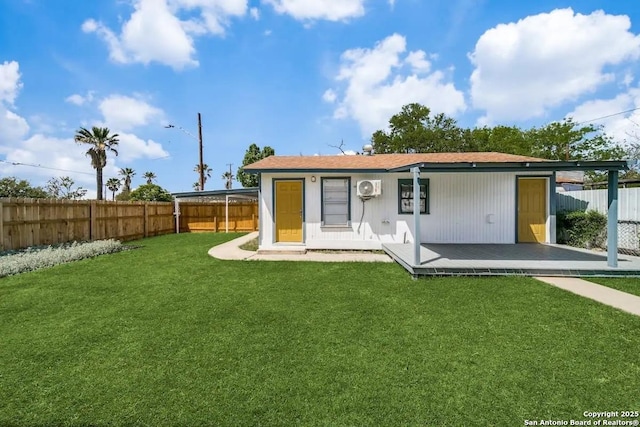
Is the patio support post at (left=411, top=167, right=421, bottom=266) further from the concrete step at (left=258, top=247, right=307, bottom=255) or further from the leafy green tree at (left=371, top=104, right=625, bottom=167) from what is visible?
the leafy green tree at (left=371, top=104, right=625, bottom=167)

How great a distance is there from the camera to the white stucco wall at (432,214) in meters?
9.32

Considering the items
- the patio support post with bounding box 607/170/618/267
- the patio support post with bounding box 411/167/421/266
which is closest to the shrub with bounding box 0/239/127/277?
the patio support post with bounding box 411/167/421/266

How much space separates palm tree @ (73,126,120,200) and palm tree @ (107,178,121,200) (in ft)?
96.4

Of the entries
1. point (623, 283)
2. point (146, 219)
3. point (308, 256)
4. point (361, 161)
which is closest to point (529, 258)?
point (623, 283)

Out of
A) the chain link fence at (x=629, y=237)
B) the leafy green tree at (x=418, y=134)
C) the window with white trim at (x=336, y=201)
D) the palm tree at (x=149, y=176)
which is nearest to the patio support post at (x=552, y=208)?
the chain link fence at (x=629, y=237)

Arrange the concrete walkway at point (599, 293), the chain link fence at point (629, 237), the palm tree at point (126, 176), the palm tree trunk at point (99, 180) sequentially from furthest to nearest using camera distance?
the palm tree at point (126, 176) < the palm tree trunk at point (99, 180) < the chain link fence at point (629, 237) < the concrete walkway at point (599, 293)

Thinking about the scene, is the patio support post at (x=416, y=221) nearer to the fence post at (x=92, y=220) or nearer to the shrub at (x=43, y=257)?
the shrub at (x=43, y=257)

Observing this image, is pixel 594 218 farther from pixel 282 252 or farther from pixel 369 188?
pixel 282 252

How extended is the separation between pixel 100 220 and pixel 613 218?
15.5 meters

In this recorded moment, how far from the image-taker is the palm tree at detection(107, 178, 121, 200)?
152 ft

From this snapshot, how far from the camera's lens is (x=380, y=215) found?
9.45 metres

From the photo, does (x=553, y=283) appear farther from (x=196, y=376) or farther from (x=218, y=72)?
(x=218, y=72)

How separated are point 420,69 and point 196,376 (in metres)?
16.4

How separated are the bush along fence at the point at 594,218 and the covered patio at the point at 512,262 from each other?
1.17 metres
